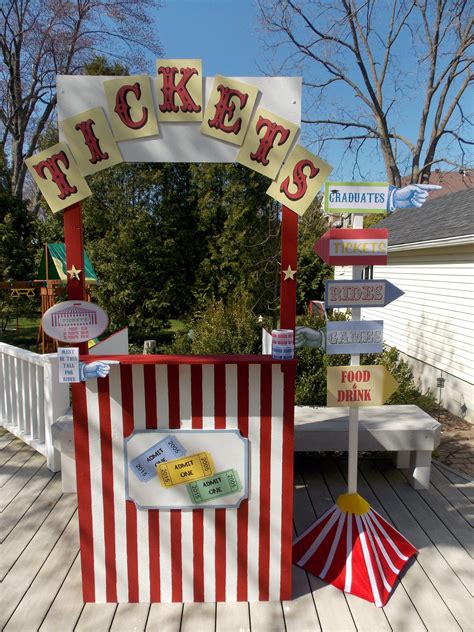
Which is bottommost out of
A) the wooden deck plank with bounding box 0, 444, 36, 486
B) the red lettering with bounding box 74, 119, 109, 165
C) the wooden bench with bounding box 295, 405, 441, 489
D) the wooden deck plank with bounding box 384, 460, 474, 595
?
the wooden deck plank with bounding box 384, 460, 474, 595

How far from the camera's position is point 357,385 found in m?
2.42

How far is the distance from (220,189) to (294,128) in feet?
33.9

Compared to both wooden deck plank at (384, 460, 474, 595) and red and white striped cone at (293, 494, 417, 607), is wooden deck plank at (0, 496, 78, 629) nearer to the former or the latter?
red and white striped cone at (293, 494, 417, 607)

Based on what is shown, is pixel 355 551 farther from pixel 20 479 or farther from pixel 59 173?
pixel 20 479

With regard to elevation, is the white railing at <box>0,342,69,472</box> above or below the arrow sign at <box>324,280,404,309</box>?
below

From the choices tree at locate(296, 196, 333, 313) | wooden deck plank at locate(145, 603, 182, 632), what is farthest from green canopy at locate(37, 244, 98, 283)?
wooden deck plank at locate(145, 603, 182, 632)

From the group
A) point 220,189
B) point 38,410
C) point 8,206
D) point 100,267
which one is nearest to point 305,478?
point 38,410

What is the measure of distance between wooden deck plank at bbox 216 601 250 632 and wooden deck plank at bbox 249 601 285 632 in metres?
0.03

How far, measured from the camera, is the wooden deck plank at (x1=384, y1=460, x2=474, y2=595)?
2.52m

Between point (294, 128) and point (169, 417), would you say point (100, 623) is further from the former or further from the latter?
point (294, 128)

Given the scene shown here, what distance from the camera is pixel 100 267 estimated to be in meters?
10.5

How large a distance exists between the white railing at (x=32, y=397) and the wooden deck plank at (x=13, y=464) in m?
0.10

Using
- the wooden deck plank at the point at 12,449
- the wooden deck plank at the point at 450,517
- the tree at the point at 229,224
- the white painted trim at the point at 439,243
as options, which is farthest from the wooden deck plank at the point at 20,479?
the tree at the point at 229,224

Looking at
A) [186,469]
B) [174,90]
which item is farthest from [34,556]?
[174,90]
